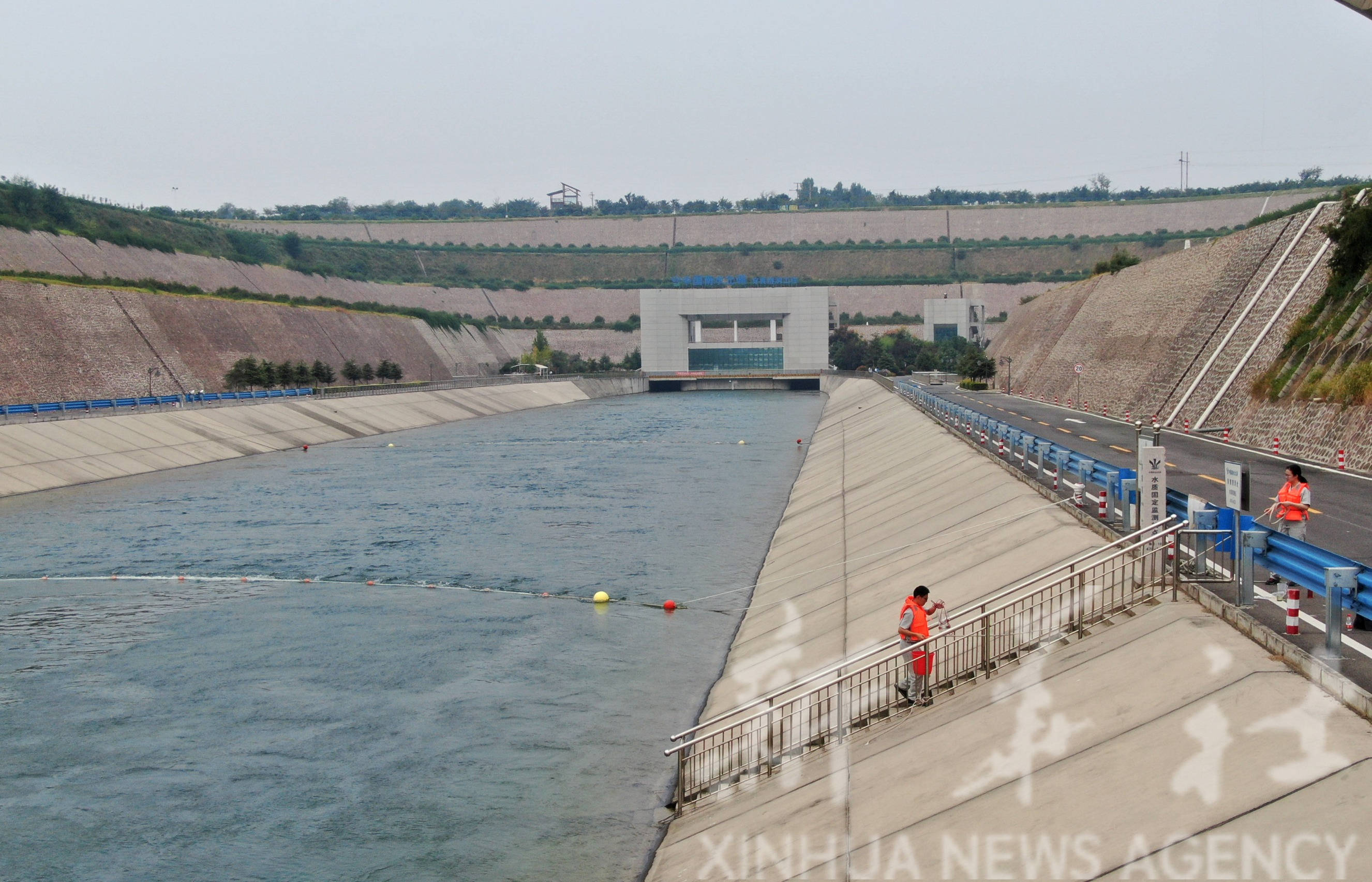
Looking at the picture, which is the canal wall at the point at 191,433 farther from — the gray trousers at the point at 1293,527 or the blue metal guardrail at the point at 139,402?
the gray trousers at the point at 1293,527

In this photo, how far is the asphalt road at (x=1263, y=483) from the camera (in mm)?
11742

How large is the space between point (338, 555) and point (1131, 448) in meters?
23.7

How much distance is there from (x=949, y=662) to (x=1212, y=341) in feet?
126

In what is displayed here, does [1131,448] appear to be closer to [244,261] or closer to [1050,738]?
[1050,738]

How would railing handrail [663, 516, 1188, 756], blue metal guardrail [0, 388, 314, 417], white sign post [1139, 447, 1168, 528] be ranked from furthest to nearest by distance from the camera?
blue metal guardrail [0, 388, 314, 417] → white sign post [1139, 447, 1168, 528] → railing handrail [663, 516, 1188, 756]

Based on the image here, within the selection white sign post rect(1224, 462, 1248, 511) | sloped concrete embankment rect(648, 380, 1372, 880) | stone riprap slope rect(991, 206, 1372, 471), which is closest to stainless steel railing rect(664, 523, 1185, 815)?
sloped concrete embankment rect(648, 380, 1372, 880)

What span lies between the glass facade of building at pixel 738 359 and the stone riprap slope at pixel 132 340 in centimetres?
5533

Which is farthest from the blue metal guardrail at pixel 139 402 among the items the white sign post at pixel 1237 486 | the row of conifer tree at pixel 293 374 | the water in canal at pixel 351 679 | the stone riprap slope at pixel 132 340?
the white sign post at pixel 1237 486

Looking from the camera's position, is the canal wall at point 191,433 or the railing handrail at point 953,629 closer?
the railing handrail at point 953,629

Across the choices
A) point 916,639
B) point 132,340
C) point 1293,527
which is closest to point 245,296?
point 132,340

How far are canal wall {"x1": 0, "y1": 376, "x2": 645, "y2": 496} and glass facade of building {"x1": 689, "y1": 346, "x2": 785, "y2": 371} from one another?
55.0 meters

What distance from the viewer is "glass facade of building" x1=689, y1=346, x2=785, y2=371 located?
501ft

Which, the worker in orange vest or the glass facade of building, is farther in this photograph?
the glass facade of building

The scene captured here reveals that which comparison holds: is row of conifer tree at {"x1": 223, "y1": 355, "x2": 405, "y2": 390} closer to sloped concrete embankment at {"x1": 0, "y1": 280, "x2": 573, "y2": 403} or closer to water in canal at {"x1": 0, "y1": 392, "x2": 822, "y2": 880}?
sloped concrete embankment at {"x1": 0, "y1": 280, "x2": 573, "y2": 403}
